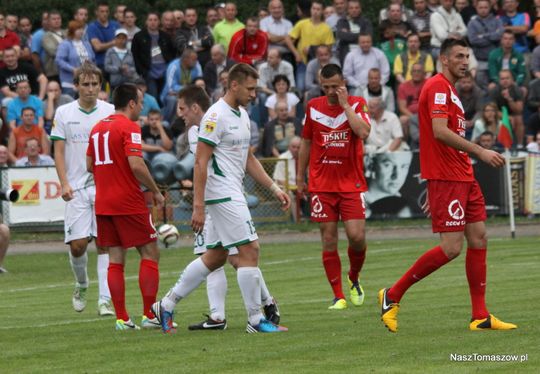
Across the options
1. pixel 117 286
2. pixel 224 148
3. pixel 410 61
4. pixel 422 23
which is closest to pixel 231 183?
pixel 224 148

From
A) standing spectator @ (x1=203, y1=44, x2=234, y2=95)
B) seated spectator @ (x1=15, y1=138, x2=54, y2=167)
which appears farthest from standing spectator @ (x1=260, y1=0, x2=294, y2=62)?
seated spectator @ (x1=15, y1=138, x2=54, y2=167)

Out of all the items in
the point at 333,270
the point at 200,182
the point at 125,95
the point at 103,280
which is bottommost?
the point at 333,270

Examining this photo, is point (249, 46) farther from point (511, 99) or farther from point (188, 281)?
point (188, 281)

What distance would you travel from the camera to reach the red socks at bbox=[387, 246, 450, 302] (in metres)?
10.9

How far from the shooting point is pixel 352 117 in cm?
1295

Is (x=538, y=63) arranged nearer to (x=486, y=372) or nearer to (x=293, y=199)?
(x=293, y=199)

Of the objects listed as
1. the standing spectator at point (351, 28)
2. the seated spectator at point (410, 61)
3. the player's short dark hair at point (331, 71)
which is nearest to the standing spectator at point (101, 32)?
the standing spectator at point (351, 28)

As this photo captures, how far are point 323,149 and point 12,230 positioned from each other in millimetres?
11934

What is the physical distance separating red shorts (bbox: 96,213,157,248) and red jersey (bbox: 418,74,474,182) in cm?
242

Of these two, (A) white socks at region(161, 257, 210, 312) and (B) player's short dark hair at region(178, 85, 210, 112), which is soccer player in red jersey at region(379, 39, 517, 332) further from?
(B) player's short dark hair at region(178, 85, 210, 112)

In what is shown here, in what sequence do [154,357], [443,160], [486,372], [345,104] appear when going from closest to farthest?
[486,372]
[154,357]
[443,160]
[345,104]

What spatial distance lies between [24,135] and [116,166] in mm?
13765

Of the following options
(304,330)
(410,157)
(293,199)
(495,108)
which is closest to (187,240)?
(293,199)

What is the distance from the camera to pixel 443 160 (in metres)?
10.9
